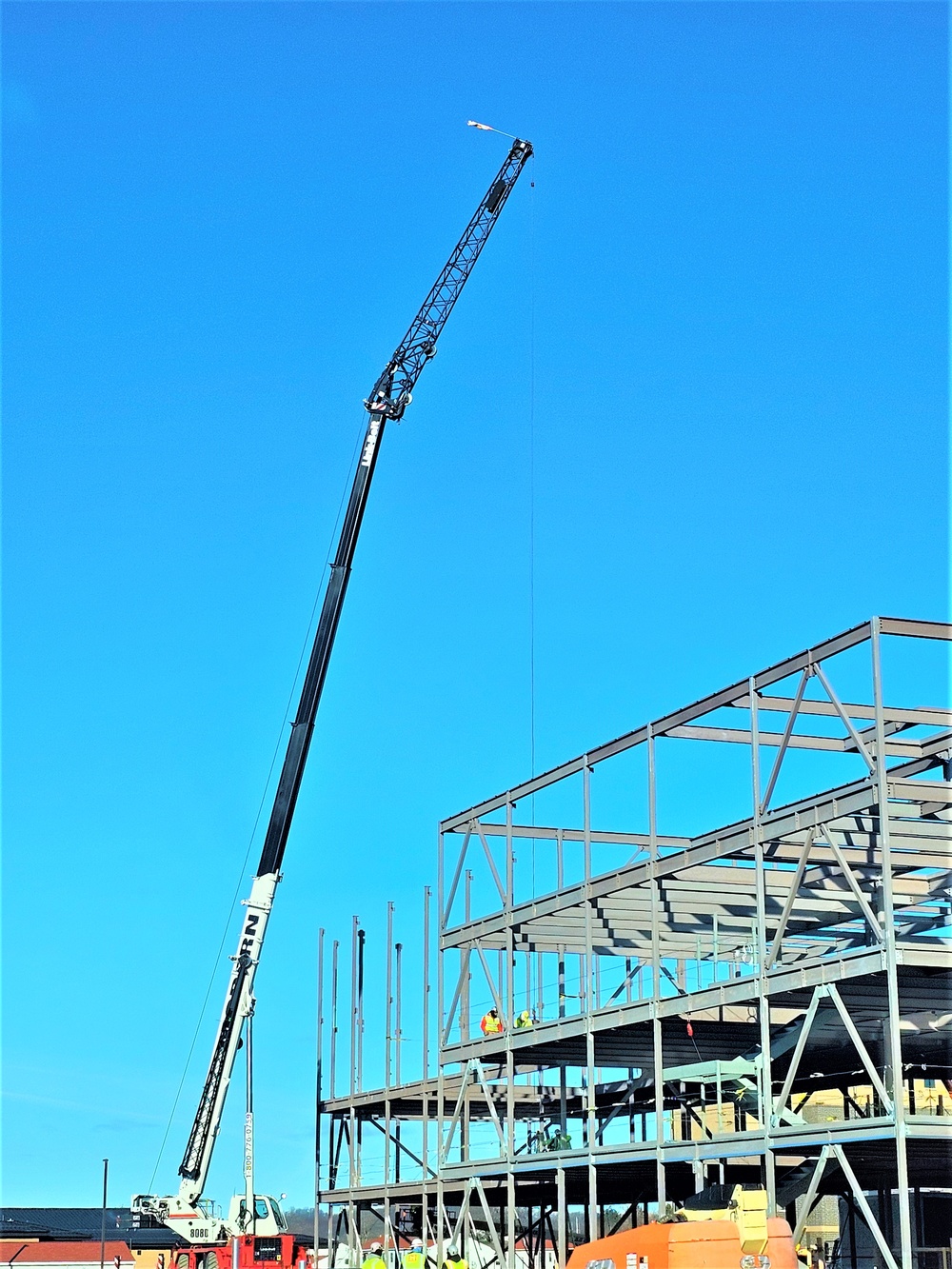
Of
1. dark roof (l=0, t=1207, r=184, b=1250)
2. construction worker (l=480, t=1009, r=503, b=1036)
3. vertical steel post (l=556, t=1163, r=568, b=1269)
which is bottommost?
dark roof (l=0, t=1207, r=184, b=1250)

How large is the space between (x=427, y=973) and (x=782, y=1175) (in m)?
14.7

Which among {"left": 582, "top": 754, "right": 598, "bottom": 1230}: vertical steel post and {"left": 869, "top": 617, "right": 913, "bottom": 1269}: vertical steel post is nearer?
{"left": 869, "top": 617, "right": 913, "bottom": 1269}: vertical steel post

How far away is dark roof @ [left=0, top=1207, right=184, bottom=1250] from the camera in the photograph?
91.1m

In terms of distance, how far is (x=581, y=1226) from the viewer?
8131cm

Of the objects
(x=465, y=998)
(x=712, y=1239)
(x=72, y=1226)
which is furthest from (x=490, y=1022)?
(x=72, y=1226)

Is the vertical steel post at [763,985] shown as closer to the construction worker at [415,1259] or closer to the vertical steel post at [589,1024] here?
the vertical steel post at [589,1024]

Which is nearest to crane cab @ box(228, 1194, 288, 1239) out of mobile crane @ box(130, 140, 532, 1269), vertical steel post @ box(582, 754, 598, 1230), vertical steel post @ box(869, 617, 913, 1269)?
mobile crane @ box(130, 140, 532, 1269)

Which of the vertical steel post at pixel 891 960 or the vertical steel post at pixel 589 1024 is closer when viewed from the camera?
the vertical steel post at pixel 891 960

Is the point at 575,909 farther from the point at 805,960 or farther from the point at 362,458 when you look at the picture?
the point at 362,458

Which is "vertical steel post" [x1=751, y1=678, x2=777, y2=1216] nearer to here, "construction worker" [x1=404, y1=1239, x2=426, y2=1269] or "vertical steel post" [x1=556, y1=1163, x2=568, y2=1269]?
"vertical steel post" [x1=556, y1=1163, x2=568, y2=1269]

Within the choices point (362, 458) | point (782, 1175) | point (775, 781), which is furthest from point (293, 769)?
point (775, 781)

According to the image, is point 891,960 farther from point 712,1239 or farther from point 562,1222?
point 562,1222

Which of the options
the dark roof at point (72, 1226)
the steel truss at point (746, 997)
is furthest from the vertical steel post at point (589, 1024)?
the dark roof at point (72, 1226)

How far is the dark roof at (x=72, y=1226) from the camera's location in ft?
299
